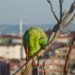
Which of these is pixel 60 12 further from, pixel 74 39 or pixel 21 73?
pixel 21 73

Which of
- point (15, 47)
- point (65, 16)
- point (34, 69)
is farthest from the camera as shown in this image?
point (15, 47)

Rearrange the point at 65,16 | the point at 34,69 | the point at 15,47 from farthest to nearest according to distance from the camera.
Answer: the point at 15,47, the point at 34,69, the point at 65,16

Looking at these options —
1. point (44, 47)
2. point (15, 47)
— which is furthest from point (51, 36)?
point (15, 47)

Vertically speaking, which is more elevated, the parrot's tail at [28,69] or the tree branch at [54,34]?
the tree branch at [54,34]

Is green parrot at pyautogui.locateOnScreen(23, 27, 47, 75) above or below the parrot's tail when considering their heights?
above

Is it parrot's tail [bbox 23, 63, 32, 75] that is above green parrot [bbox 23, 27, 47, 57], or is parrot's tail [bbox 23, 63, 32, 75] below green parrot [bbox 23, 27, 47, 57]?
below

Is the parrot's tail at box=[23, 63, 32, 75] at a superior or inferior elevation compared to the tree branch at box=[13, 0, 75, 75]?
inferior

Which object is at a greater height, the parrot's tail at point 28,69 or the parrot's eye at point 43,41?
the parrot's eye at point 43,41

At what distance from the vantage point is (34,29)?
706 mm

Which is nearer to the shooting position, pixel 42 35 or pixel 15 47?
pixel 42 35

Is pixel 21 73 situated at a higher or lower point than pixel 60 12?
lower

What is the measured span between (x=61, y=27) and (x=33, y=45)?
0.08 meters

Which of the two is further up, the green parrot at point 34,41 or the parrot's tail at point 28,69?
the green parrot at point 34,41

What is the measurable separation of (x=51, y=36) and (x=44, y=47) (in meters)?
0.03
